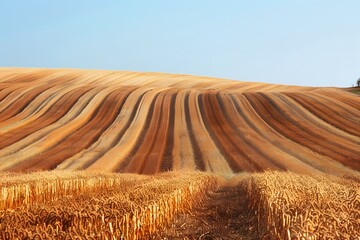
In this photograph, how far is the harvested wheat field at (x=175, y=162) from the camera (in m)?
10.0

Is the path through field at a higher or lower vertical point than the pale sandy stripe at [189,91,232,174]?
higher

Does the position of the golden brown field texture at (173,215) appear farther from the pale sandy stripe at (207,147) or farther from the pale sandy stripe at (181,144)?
the pale sandy stripe at (181,144)

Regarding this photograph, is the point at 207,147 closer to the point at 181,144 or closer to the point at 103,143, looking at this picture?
the point at 181,144

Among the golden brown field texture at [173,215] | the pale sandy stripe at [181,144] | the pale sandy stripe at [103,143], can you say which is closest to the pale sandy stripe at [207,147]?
the pale sandy stripe at [181,144]

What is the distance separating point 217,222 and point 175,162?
2157 cm

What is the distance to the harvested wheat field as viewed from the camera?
32.9ft

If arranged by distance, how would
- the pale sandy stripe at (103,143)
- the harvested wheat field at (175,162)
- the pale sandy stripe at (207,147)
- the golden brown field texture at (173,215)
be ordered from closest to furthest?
the golden brown field texture at (173,215)
the harvested wheat field at (175,162)
the pale sandy stripe at (103,143)
the pale sandy stripe at (207,147)

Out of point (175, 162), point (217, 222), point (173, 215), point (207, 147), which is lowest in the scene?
point (175, 162)

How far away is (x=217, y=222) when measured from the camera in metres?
14.2

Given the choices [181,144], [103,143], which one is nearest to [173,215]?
[181,144]

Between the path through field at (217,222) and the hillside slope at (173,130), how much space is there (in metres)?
15.8

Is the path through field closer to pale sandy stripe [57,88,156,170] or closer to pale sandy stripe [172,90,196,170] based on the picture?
pale sandy stripe [172,90,196,170]

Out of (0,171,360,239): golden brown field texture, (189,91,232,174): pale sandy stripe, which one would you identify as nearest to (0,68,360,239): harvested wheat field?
(0,171,360,239): golden brown field texture

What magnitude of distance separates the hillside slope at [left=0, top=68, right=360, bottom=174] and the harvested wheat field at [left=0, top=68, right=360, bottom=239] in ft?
0.38
